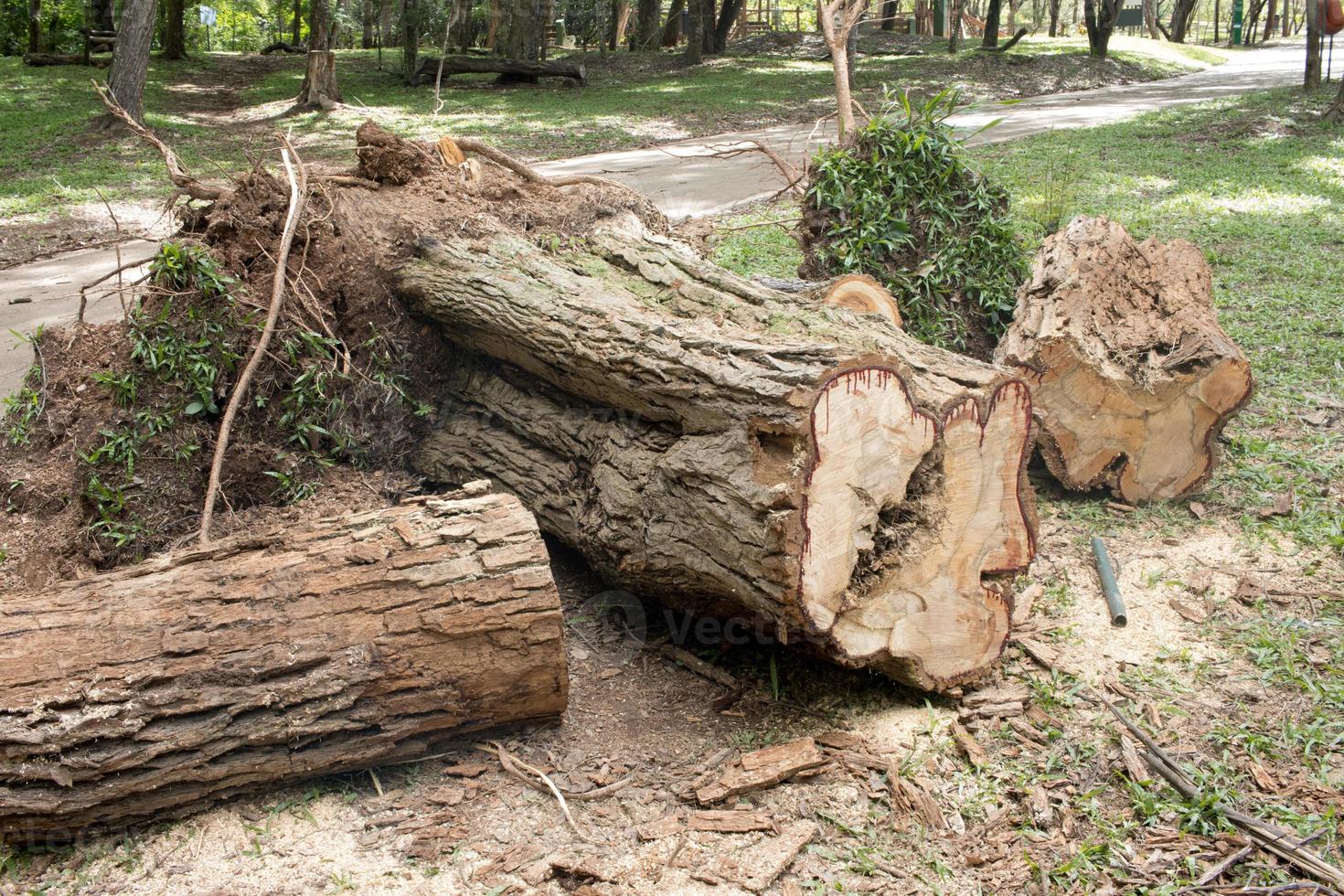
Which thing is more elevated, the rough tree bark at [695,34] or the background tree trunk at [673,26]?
the background tree trunk at [673,26]

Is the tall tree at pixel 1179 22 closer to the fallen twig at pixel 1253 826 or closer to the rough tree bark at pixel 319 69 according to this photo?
the rough tree bark at pixel 319 69

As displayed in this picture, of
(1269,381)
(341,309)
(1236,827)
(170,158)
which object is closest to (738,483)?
(1236,827)

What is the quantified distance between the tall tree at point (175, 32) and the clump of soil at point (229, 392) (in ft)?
66.9

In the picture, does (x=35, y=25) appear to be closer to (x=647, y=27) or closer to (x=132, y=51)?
(x=132, y=51)

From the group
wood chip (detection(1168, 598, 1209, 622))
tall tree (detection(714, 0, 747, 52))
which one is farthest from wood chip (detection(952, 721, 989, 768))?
tall tree (detection(714, 0, 747, 52))

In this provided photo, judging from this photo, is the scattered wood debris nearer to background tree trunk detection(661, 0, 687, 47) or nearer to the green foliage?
the green foliage

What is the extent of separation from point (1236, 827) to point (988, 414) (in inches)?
58.5

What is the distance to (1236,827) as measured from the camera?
10.0 feet

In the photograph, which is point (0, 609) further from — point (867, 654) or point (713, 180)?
point (713, 180)

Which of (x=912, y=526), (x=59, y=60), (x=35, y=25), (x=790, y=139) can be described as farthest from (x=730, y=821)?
(x=35, y=25)

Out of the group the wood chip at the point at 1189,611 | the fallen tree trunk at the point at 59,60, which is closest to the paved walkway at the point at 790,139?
the wood chip at the point at 1189,611

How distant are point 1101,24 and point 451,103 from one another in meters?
15.3

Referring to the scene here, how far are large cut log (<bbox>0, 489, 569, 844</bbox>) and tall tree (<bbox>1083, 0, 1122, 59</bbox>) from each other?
24.9 meters

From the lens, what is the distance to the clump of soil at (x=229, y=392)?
4.61 meters
